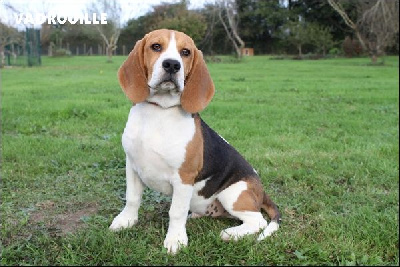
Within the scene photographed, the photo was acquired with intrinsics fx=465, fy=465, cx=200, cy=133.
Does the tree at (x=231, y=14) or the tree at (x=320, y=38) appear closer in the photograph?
the tree at (x=231, y=14)

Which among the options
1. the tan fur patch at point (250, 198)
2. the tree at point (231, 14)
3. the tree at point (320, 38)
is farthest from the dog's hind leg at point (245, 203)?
Result: the tree at point (320, 38)

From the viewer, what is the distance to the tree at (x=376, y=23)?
26.0m

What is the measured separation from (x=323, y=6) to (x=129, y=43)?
17706mm

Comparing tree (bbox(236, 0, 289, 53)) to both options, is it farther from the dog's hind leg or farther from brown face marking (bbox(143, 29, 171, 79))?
brown face marking (bbox(143, 29, 171, 79))

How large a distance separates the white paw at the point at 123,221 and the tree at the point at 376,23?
78.3ft

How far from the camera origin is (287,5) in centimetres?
4412

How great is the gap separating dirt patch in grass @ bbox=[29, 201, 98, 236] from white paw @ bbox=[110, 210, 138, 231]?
0.30 meters

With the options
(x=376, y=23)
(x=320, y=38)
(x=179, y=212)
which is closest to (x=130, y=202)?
(x=179, y=212)

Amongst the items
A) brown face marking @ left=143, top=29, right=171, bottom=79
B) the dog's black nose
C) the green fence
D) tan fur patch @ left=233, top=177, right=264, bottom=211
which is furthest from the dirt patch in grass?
the green fence

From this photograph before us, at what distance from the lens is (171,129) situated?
10.5ft

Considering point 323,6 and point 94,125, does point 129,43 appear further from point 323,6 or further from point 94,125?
point 94,125

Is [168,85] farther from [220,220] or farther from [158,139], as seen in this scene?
[220,220]

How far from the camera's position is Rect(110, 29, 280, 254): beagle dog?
3119 mm

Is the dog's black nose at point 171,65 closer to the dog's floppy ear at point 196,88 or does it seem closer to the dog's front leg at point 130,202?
the dog's floppy ear at point 196,88
